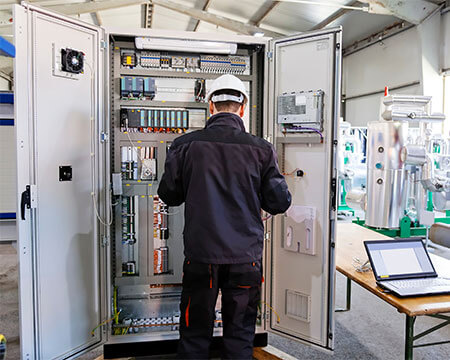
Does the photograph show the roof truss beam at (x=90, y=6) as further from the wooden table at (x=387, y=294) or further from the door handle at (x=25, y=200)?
the wooden table at (x=387, y=294)

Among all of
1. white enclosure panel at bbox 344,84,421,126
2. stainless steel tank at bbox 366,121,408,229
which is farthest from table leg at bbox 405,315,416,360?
white enclosure panel at bbox 344,84,421,126

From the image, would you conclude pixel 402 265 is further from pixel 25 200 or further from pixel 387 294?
pixel 25 200

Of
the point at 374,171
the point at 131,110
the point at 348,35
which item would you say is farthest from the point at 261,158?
the point at 348,35

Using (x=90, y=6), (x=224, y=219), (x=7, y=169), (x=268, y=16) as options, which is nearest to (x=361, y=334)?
(x=224, y=219)

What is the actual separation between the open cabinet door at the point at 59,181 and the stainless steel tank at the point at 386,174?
3.40m

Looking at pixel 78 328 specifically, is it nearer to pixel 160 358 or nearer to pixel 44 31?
pixel 160 358

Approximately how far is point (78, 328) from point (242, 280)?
1280mm

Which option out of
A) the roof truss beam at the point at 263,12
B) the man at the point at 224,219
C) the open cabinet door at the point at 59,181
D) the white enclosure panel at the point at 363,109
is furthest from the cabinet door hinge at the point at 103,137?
the white enclosure panel at the point at 363,109

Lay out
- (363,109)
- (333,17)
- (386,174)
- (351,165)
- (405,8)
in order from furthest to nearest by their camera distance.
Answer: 1. (363,109)
2. (333,17)
3. (351,165)
4. (405,8)
5. (386,174)

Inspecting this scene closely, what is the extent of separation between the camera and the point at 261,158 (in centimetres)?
171

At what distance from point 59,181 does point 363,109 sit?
25.0 feet

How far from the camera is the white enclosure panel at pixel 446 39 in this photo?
19.6 ft

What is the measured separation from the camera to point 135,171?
254 cm

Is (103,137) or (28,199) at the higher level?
(103,137)
